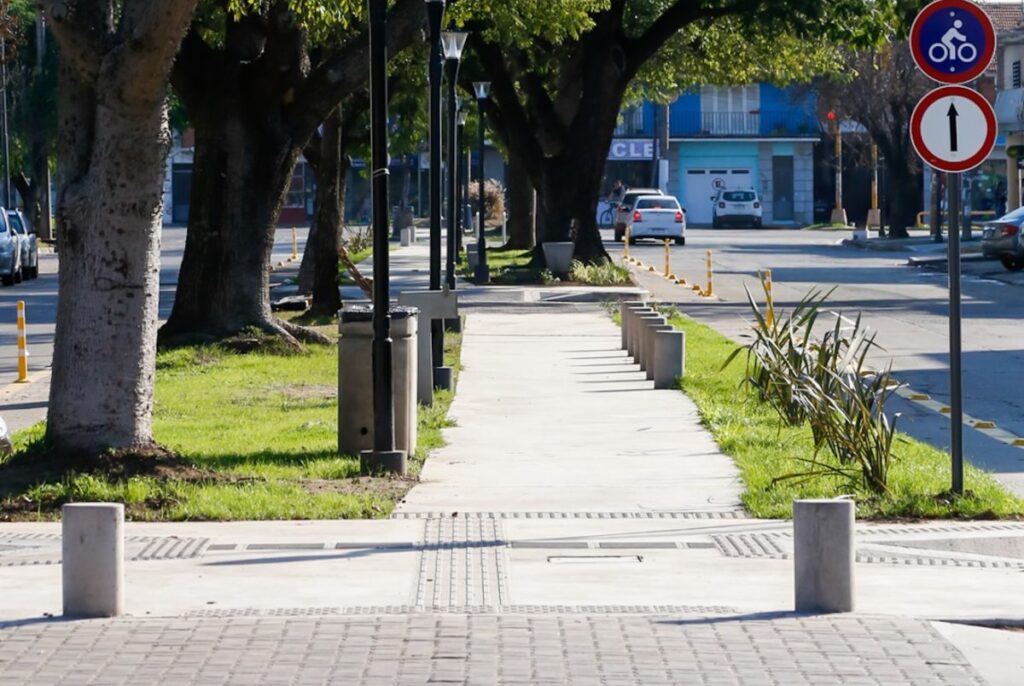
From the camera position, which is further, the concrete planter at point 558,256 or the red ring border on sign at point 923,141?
the concrete planter at point 558,256

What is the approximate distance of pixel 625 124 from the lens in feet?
271

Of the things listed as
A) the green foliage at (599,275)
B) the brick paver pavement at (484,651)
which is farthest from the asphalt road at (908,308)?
the brick paver pavement at (484,651)

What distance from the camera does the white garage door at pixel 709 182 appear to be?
82500mm

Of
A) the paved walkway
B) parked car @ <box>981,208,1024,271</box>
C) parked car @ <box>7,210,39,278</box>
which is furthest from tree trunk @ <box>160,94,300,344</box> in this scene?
Result: parked car @ <box>981,208,1024,271</box>

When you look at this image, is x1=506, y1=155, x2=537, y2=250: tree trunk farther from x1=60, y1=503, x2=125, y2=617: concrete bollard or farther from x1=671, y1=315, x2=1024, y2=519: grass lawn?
x1=60, y1=503, x2=125, y2=617: concrete bollard

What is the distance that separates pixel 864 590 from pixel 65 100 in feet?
20.6

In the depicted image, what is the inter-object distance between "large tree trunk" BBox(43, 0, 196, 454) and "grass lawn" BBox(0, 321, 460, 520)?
15.9 inches

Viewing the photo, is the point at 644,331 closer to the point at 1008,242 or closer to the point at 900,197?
the point at 1008,242

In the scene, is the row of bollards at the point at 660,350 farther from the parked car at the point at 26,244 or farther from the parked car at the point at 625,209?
the parked car at the point at 625,209

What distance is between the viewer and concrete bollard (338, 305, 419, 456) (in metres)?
12.3

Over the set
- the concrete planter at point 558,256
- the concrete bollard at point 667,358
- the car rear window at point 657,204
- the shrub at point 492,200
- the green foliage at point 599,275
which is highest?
the shrub at point 492,200

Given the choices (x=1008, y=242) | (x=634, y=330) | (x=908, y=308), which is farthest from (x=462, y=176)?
(x=634, y=330)

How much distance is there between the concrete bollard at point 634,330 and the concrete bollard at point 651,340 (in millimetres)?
905

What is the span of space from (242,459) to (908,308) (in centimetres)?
1841
